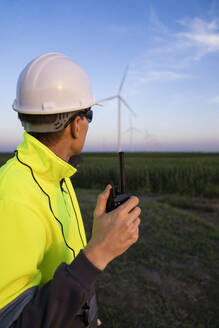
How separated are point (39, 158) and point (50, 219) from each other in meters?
0.28

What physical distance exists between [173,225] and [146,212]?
1010 millimetres

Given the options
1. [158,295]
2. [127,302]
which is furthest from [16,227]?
[158,295]

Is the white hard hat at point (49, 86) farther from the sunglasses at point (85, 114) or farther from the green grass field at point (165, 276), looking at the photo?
the green grass field at point (165, 276)

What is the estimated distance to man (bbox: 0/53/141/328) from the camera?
86 centimetres

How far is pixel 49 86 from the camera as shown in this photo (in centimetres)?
138

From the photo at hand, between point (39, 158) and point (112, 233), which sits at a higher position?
point (39, 158)

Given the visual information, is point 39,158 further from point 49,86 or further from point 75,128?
point 49,86

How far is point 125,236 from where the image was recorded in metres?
0.91

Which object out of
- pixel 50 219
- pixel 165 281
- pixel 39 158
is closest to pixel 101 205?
pixel 50 219

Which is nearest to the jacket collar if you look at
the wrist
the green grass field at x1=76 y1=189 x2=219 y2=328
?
the wrist

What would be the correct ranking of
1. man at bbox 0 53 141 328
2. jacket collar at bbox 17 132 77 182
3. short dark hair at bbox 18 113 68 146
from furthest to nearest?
short dark hair at bbox 18 113 68 146 < jacket collar at bbox 17 132 77 182 < man at bbox 0 53 141 328

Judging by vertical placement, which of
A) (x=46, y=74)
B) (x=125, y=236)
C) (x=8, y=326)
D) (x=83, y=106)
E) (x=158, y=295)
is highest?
(x=46, y=74)

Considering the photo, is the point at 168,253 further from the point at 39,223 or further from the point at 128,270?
the point at 39,223

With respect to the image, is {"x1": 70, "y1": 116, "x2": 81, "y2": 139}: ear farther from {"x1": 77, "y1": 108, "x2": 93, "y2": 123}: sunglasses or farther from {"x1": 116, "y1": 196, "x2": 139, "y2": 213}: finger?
{"x1": 116, "y1": 196, "x2": 139, "y2": 213}: finger
